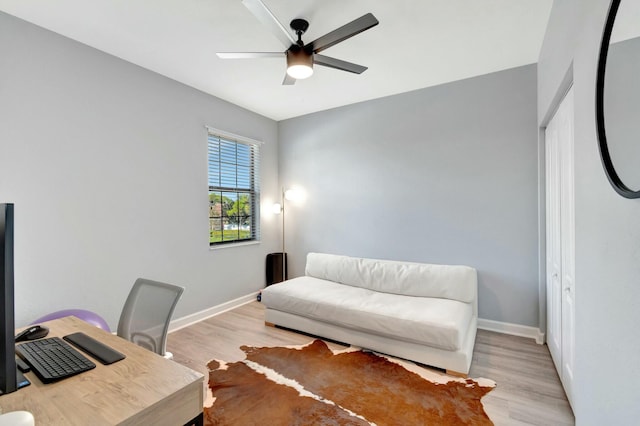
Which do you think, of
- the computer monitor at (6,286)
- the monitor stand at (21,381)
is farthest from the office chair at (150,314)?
the computer monitor at (6,286)

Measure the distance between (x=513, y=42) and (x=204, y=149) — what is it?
11.5ft

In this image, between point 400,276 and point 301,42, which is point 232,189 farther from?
point 400,276

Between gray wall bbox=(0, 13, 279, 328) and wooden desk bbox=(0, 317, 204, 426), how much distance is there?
181 centimetres

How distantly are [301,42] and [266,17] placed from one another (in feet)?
1.43

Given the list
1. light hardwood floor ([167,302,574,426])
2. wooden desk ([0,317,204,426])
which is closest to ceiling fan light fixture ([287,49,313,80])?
wooden desk ([0,317,204,426])

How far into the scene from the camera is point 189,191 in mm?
3488

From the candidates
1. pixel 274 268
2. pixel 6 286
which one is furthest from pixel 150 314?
pixel 274 268

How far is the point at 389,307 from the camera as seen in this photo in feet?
9.16

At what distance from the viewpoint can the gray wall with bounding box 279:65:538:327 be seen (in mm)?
3055

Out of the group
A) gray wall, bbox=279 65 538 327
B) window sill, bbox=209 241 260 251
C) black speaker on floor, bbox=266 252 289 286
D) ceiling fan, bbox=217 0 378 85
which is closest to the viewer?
ceiling fan, bbox=217 0 378 85

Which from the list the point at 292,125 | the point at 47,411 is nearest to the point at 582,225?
the point at 47,411

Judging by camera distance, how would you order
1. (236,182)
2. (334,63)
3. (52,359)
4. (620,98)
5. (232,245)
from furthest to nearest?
(236,182), (232,245), (334,63), (52,359), (620,98)

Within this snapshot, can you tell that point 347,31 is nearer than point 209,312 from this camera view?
Yes

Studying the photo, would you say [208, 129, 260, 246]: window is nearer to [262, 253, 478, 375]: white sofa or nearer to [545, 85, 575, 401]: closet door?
[262, 253, 478, 375]: white sofa
